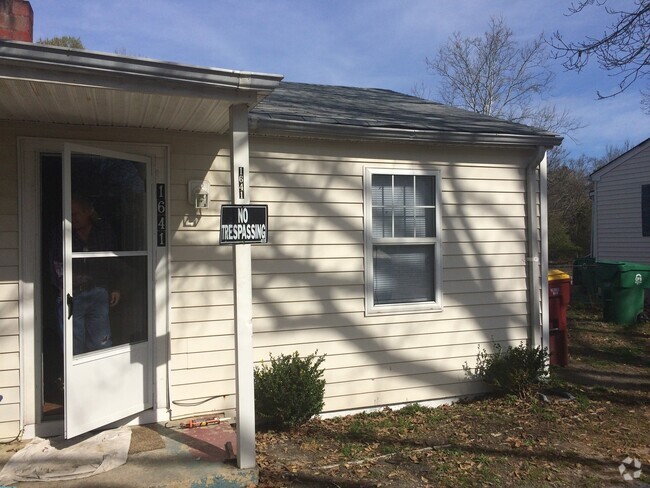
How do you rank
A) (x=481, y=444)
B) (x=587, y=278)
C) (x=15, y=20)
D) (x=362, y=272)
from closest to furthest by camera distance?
1. (x=15, y=20)
2. (x=481, y=444)
3. (x=362, y=272)
4. (x=587, y=278)

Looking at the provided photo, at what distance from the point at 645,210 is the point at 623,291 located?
5.24m

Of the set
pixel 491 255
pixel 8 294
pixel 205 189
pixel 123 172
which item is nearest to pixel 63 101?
pixel 123 172

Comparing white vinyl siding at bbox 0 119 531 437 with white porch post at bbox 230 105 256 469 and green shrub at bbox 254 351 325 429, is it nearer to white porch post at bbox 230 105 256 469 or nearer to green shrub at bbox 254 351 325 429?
green shrub at bbox 254 351 325 429

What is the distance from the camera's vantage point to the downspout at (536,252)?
580 centimetres

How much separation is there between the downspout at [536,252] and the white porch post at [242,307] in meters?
3.57

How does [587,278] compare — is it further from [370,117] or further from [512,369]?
[370,117]

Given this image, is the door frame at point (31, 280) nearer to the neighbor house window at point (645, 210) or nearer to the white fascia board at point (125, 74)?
Result: the white fascia board at point (125, 74)

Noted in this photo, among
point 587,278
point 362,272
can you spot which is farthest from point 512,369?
point 587,278

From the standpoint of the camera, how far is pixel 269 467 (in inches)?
151

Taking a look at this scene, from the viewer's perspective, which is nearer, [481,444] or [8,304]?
[8,304]

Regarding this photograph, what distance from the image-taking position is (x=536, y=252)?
19.1 ft

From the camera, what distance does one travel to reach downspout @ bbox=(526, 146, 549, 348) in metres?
5.80

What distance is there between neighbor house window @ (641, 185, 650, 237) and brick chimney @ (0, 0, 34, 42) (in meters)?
14.7

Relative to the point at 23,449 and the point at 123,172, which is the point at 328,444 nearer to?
the point at 23,449
